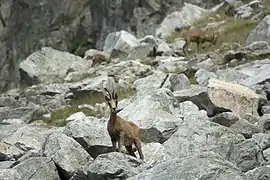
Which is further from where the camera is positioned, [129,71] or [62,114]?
[129,71]

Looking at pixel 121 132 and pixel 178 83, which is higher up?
pixel 121 132

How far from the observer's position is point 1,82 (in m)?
65.8

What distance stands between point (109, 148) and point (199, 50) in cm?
1967

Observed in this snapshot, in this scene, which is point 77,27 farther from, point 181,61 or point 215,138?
point 215,138

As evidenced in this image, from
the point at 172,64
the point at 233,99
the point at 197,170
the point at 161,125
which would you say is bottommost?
the point at 172,64

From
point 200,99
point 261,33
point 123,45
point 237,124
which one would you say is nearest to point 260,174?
point 237,124

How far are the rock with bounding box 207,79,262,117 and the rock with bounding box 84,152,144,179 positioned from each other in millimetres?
4719

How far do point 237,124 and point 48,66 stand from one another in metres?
24.1

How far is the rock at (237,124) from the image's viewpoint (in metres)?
11.0

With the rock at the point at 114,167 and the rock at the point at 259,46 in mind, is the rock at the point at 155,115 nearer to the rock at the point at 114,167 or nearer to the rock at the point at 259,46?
the rock at the point at 114,167

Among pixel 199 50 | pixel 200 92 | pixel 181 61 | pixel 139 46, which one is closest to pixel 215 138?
pixel 200 92

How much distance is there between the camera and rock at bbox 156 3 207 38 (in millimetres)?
41531

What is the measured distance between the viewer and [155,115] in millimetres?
12461

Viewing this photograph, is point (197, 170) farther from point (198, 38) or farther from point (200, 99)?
point (198, 38)
